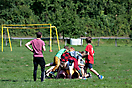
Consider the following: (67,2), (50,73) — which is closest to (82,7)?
(67,2)

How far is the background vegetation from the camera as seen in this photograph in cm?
5347

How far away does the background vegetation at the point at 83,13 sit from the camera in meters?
53.5

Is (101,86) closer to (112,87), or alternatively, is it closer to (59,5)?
(112,87)

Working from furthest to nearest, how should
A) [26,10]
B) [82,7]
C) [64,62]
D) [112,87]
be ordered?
1. [82,7]
2. [26,10]
3. [64,62]
4. [112,87]

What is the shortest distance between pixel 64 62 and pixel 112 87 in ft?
9.50

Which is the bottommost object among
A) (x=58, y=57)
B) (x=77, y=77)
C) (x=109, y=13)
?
(x=77, y=77)

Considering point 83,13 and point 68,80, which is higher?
point 83,13

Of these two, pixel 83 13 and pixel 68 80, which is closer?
pixel 68 80

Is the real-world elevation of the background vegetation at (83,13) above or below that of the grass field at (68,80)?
above

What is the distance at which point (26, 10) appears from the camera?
178ft

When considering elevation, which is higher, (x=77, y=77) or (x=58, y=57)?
(x=58, y=57)

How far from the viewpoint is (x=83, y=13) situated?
5838cm

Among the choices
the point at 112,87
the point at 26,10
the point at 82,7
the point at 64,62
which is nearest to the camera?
the point at 112,87

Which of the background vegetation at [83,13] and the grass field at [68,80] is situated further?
the background vegetation at [83,13]
